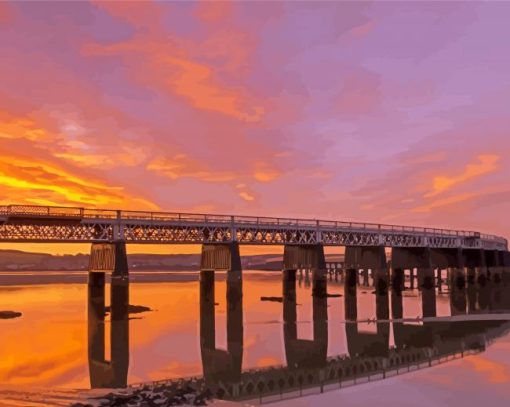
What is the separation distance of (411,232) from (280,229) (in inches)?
1178

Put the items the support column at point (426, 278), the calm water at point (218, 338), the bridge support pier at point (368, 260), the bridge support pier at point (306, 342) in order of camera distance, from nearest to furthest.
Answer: the calm water at point (218, 338) < the bridge support pier at point (306, 342) < the bridge support pier at point (368, 260) < the support column at point (426, 278)

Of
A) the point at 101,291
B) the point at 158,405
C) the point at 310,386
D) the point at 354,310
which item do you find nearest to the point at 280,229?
the point at 354,310

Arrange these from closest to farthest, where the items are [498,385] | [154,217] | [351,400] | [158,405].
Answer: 1. [158,405]
2. [351,400]
3. [498,385]
4. [154,217]

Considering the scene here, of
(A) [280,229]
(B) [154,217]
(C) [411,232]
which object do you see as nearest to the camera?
(B) [154,217]

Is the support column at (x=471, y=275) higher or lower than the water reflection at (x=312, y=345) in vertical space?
higher

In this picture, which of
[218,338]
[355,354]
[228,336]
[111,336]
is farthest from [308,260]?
[355,354]

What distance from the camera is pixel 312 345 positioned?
35969mm

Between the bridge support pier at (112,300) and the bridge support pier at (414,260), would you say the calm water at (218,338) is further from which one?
the bridge support pier at (414,260)

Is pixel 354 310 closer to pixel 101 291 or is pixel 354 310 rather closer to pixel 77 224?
pixel 101 291

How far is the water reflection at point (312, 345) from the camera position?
25.0 meters

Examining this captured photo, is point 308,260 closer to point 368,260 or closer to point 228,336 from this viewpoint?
point 368,260

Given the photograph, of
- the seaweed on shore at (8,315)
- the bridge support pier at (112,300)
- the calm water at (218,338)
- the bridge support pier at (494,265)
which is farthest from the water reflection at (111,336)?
the bridge support pier at (494,265)

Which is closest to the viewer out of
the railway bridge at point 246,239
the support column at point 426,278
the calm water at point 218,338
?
the calm water at point 218,338

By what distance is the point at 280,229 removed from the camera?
75.4 metres
